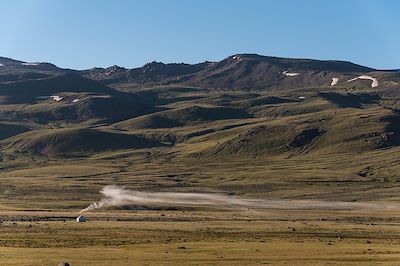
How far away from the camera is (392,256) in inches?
2594

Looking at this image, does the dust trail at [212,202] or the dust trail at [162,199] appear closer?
the dust trail at [162,199]

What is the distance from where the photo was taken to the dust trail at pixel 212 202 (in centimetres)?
15838

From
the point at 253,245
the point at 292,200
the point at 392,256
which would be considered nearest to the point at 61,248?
the point at 253,245

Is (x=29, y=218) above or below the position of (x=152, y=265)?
below

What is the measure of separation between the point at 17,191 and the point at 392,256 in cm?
14114

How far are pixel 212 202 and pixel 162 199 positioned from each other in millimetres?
13443

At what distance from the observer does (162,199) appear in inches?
6722

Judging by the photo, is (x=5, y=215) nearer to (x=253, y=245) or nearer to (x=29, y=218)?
(x=29, y=218)

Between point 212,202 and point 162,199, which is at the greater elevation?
point 212,202

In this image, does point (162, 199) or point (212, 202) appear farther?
point (162, 199)

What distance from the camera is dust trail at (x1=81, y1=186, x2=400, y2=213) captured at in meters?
158

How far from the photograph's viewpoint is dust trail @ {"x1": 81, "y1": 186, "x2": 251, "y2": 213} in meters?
157

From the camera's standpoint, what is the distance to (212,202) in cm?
16538

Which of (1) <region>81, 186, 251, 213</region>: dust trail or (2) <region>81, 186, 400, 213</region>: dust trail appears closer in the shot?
(1) <region>81, 186, 251, 213</region>: dust trail
